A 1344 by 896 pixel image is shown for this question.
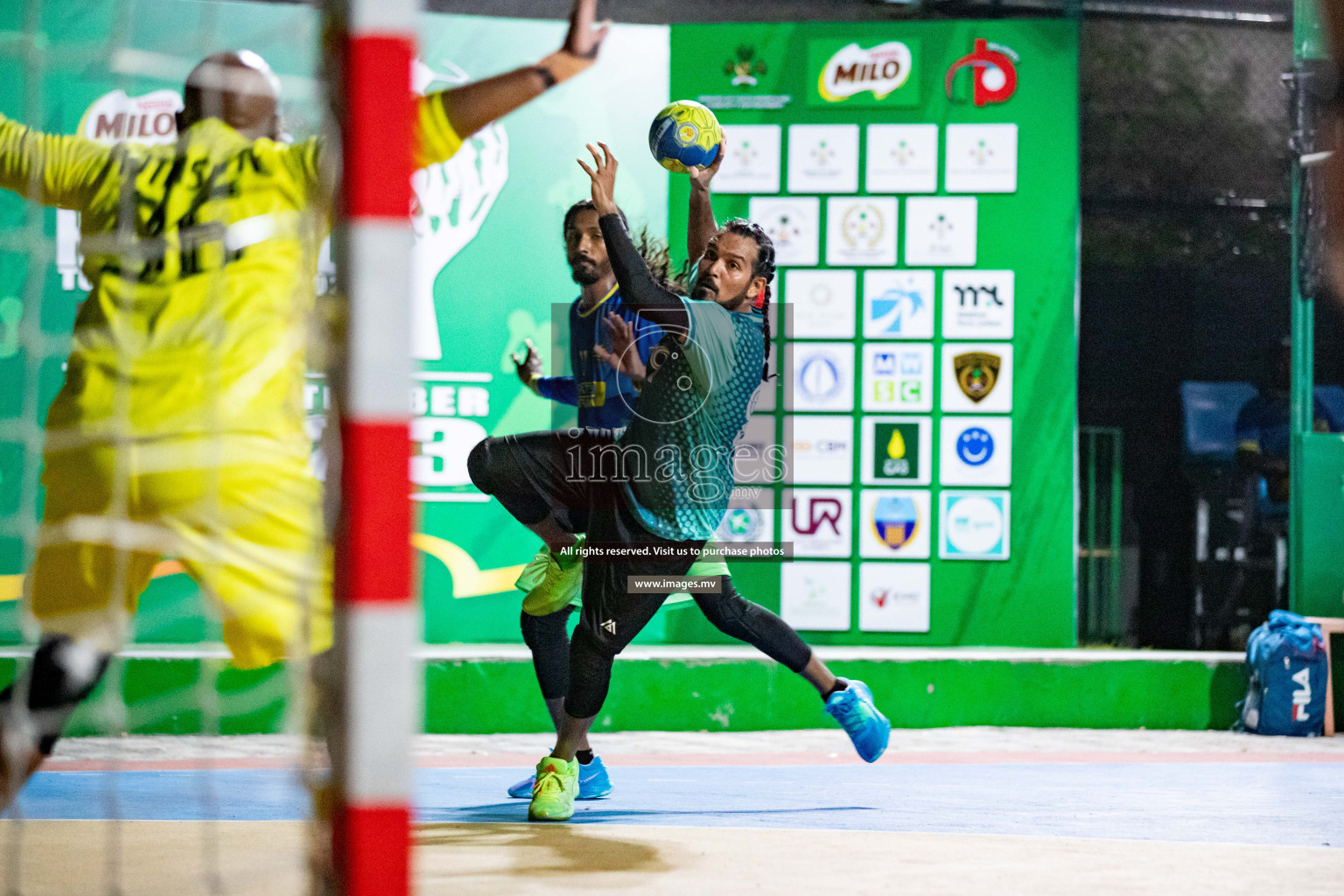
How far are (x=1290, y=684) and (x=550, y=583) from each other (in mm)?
4058

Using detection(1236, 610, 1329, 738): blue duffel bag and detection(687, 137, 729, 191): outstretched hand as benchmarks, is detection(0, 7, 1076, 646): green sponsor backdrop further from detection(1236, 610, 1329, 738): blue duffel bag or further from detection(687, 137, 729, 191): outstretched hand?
detection(687, 137, 729, 191): outstretched hand

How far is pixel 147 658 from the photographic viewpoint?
600cm

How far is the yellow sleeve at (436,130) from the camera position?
8.09 feet

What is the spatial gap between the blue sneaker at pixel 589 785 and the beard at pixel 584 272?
1.60 meters

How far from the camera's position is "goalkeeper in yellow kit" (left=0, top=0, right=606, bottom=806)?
8.39 feet

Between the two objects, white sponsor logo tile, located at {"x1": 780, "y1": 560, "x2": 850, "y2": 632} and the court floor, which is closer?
the court floor

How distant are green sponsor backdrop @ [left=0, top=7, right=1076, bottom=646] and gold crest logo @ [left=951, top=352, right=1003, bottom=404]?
13 cm

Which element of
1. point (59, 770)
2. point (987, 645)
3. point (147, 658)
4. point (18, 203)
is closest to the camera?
point (59, 770)

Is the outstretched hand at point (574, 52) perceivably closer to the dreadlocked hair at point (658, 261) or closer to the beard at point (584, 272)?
the dreadlocked hair at point (658, 261)

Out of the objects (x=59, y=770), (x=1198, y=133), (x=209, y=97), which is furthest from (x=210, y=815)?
(x=1198, y=133)

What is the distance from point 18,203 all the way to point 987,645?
18.0 feet

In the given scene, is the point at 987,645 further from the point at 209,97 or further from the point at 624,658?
the point at 209,97

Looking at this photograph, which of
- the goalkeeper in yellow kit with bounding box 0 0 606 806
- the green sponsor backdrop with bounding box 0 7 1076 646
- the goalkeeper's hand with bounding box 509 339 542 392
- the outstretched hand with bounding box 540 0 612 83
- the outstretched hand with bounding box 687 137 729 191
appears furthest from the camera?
the green sponsor backdrop with bounding box 0 7 1076 646

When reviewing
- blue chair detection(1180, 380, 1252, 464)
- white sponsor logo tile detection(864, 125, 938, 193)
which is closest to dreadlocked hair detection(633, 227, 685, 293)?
white sponsor logo tile detection(864, 125, 938, 193)
